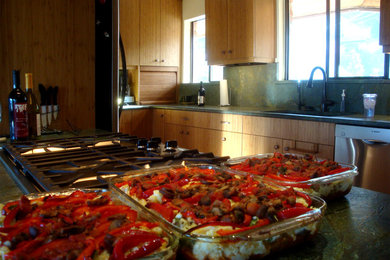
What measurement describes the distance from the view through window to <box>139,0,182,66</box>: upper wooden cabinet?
0.80 feet

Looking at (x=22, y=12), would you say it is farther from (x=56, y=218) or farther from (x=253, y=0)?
(x=253, y=0)

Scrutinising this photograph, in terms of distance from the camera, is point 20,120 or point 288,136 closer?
point 20,120

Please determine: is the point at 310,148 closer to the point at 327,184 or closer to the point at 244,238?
the point at 327,184

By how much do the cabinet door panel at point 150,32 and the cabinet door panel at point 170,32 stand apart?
0.29 ft

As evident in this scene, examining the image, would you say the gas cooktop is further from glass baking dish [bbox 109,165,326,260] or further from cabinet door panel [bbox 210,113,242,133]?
cabinet door panel [bbox 210,113,242,133]

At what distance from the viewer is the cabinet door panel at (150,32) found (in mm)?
5219

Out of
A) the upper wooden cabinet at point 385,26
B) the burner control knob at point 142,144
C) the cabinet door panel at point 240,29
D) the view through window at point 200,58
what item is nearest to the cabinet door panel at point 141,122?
the view through window at point 200,58

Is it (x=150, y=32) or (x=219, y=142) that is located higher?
(x=150, y=32)

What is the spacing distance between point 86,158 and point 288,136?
2.33 metres

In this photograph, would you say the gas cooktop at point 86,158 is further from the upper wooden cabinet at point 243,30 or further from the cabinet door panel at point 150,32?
the cabinet door panel at point 150,32

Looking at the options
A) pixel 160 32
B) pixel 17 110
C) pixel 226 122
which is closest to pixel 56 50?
pixel 17 110

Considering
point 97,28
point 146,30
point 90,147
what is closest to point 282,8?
point 146,30

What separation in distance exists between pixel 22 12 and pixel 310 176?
7.11 feet

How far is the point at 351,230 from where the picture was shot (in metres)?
0.78
